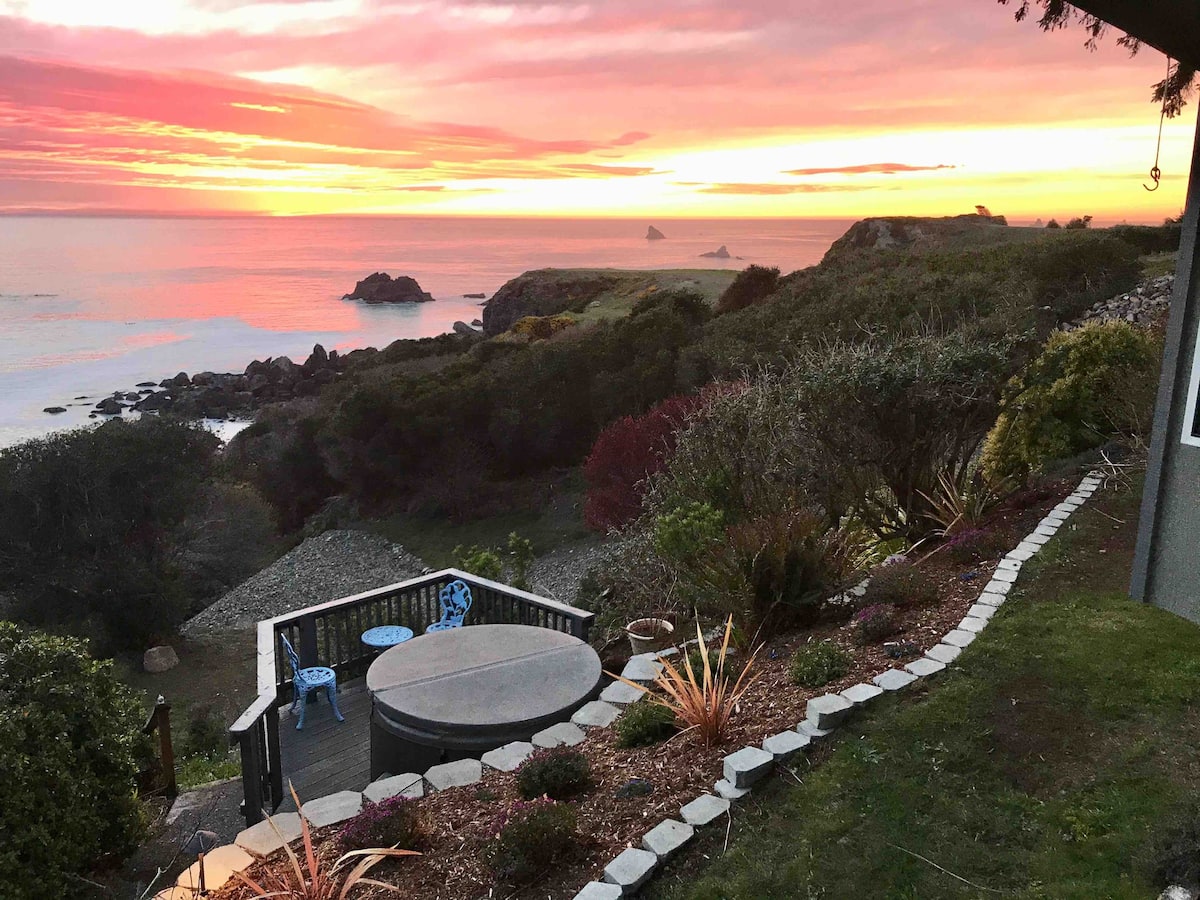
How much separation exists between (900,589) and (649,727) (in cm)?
217

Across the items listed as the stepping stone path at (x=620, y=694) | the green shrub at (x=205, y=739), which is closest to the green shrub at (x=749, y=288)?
the green shrub at (x=205, y=739)

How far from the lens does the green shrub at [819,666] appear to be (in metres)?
4.32

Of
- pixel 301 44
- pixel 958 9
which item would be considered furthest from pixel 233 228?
pixel 958 9

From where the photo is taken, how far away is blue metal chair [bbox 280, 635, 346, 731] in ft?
20.4

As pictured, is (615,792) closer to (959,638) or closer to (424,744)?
(424,744)

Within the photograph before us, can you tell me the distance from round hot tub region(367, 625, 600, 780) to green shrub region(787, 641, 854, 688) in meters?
1.40

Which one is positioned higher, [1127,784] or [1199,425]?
[1199,425]

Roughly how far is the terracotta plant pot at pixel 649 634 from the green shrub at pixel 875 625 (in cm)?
204

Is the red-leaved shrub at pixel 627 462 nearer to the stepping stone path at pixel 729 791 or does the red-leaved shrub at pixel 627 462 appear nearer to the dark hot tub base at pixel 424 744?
the dark hot tub base at pixel 424 744

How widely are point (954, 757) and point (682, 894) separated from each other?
4.56ft

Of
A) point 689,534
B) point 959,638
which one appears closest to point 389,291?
point 689,534

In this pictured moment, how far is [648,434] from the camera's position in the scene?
12.2m

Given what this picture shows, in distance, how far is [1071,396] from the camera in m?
8.26

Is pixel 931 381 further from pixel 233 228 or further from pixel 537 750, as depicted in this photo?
pixel 233 228
